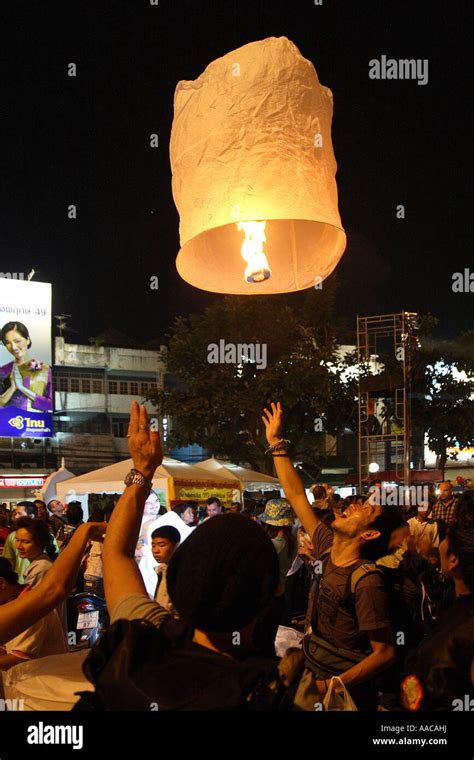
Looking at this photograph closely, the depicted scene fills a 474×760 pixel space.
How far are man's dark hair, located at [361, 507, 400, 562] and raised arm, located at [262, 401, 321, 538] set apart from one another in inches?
16.7

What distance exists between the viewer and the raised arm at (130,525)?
1.92 meters

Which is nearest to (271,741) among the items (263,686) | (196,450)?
(263,686)

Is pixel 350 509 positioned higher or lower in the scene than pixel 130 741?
higher

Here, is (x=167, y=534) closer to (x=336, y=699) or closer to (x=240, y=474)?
(x=336, y=699)

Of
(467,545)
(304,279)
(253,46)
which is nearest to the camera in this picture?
(467,545)

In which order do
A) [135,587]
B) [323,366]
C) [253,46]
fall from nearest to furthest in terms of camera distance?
1. [135,587]
2. [253,46]
3. [323,366]

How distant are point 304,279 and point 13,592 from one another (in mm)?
2254

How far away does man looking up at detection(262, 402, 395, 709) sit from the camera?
3480mm

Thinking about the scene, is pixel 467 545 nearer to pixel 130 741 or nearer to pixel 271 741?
pixel 271 741

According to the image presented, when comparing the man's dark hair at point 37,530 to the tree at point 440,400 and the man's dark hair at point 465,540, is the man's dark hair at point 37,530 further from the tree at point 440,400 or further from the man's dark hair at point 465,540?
the tree at point 440,400

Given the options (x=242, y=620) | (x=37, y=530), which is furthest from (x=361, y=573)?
(x=37, y=530)

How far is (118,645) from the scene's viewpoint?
1.67 m

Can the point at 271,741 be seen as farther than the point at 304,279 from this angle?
No

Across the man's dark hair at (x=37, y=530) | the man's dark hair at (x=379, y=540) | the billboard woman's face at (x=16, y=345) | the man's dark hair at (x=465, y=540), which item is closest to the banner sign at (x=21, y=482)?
the billboard woman's face at (x=16, y=345)
